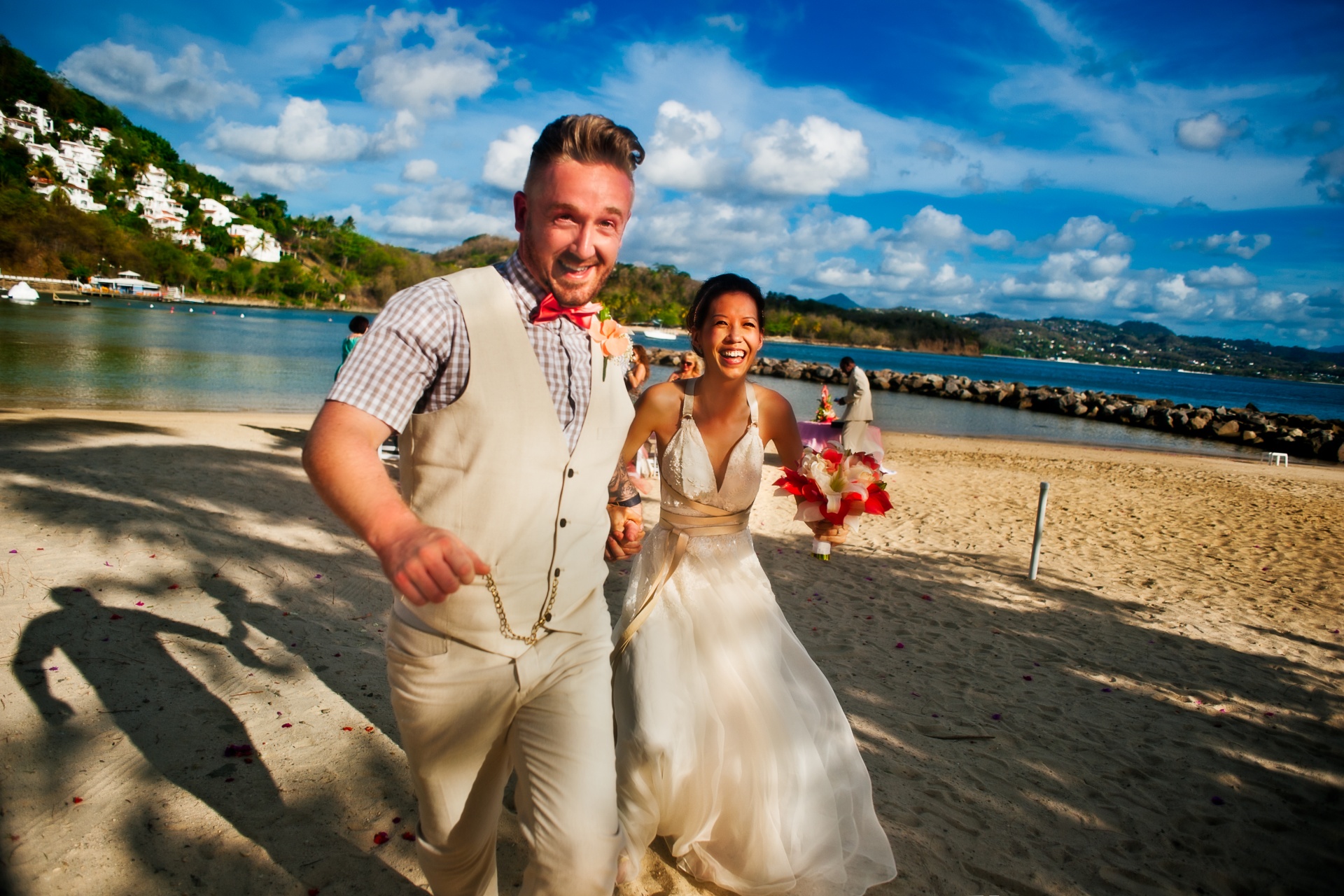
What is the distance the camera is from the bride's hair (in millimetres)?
3932

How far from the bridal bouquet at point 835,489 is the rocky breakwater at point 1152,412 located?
33.7 meters

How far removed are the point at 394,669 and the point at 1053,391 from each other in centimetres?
5383

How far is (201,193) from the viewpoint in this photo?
157750 mm

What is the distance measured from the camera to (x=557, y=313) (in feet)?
6.71

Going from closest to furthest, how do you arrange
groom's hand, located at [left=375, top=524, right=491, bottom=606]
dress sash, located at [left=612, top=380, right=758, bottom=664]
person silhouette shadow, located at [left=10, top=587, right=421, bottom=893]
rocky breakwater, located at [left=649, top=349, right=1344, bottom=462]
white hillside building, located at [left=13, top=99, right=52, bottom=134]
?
groom's hand, located at [left=375, top=524, right=491, bottom=606] → person silhouette shadow, located at [left=10, top=587, right=421, bottom=893] → dress sash, located at [left=612, top=380, right=758, bottom=664] → rocky breakwater, located at [left=649, top=349, right=1344, bottom=462] → white hillside building, located at [left=13, top=99, right=52, bottom=134]

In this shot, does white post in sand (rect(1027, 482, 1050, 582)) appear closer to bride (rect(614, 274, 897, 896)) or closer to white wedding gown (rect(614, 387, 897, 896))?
bride (rect(614, 274, 897, 896))

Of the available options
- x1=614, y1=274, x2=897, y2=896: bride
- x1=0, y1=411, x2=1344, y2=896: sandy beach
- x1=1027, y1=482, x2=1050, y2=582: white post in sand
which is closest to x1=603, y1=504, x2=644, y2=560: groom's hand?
x1=614, y1=274, x2=897, y2=896: bride

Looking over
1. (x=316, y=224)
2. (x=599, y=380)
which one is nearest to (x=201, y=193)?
(x=316, y=224)

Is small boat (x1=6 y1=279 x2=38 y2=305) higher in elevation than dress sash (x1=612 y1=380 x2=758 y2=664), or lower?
higher

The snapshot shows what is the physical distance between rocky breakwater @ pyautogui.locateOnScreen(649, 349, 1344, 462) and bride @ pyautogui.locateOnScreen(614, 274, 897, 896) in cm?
3413

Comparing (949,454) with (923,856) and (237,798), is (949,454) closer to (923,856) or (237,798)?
(923,856)

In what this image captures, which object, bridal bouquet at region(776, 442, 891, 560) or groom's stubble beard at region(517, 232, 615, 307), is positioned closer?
groom's stubble beard at region(517, 232, 615, 307)

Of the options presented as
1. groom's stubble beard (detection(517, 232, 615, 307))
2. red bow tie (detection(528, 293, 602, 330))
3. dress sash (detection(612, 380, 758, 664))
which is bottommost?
dress sash (detection(612, 380, 758, 664))

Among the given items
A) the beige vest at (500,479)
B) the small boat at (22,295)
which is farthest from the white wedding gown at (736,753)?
the small boat at (22,295)
